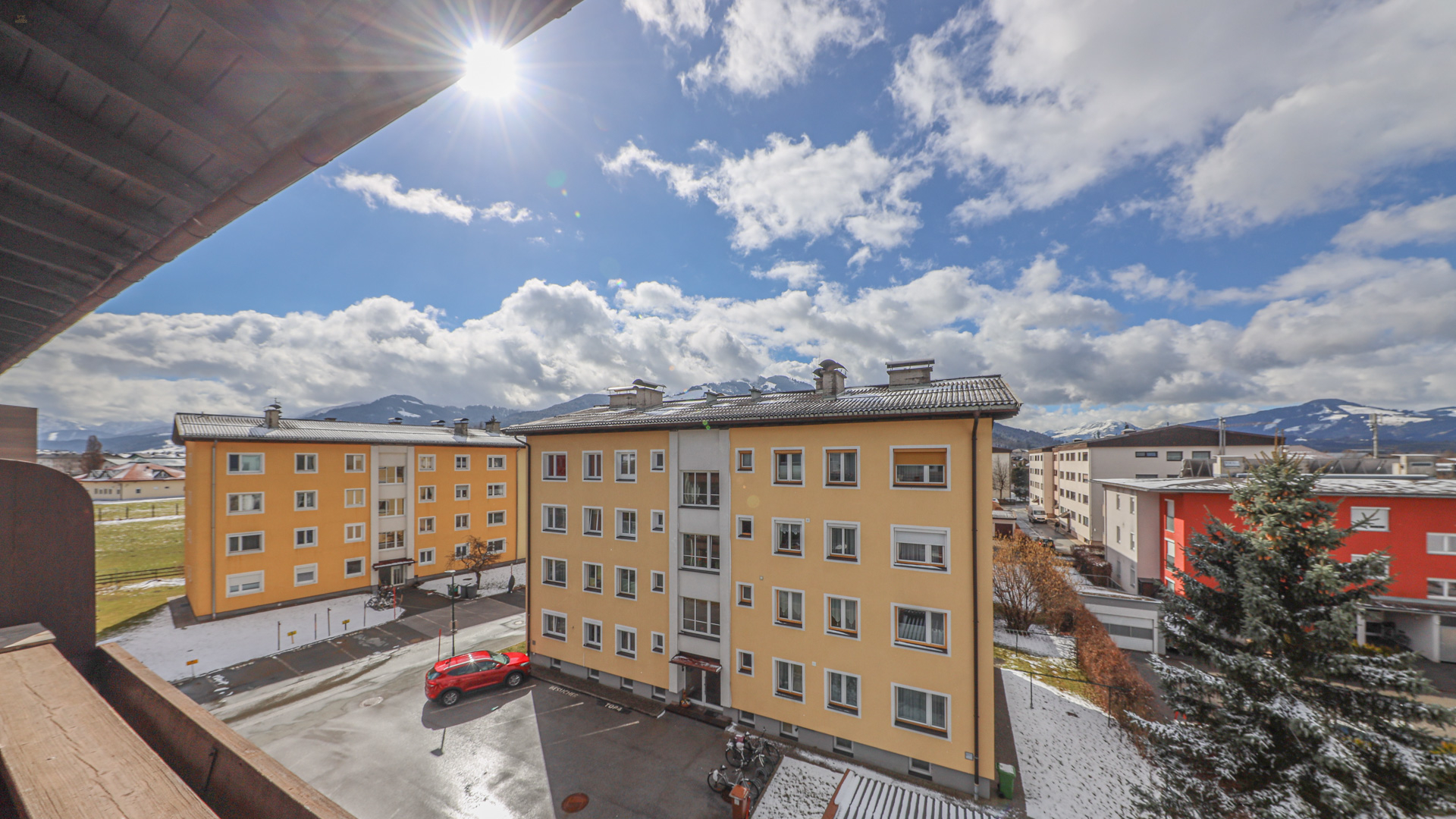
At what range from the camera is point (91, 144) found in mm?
1883

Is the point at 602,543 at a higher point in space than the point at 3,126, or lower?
lower

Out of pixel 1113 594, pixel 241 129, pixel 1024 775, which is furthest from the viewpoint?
pixel 1113 594

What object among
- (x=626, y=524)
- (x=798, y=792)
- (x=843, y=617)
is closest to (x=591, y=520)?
(x=626, y=524)

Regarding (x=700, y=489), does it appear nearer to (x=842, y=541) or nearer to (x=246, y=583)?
(x=842, y=541)

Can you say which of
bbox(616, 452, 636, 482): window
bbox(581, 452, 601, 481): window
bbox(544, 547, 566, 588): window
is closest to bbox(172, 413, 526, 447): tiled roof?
bbox(544, 547, 566, 588): window

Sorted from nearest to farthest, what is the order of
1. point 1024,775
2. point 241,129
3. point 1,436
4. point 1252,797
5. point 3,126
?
point 3,126 → point 241,129 → point 1,436 → point 1252,797 → point 1024,775

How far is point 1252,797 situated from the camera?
8.70m

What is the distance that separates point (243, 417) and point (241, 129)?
38369 mm

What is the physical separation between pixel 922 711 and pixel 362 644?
2379cm

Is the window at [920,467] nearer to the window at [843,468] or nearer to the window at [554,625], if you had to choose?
the window at [843,468]

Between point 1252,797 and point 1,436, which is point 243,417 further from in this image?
point 1252,797

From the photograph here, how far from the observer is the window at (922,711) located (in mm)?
13609

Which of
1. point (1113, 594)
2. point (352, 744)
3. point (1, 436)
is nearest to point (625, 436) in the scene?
point (352, 744)

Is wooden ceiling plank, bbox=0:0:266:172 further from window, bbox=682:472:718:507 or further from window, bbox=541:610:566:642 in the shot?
window, bbox=541:610:566:642
